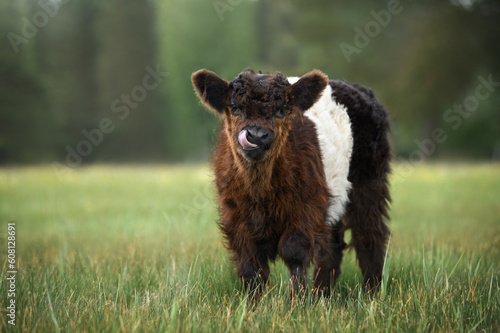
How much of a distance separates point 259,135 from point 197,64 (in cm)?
1465

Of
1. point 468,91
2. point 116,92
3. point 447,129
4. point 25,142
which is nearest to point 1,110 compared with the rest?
point 25,142

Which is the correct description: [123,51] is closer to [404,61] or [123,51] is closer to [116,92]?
[116,92]

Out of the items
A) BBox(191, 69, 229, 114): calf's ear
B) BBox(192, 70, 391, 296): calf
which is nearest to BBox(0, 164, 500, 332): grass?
BBox(192, 70, 391, 296): calf

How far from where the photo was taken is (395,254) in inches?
207

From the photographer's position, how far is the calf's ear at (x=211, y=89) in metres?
3.88

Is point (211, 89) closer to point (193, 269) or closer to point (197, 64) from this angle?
point (193, 269)

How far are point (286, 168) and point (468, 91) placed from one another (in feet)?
56.8

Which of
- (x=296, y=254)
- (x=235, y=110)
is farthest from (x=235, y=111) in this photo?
(x=296, y=254)

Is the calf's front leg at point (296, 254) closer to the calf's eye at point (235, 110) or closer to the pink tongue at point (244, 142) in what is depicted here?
the pink tongue at point (244, 142)

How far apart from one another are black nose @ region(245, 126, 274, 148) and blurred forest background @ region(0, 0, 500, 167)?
12595 mm

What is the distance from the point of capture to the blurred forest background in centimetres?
1742

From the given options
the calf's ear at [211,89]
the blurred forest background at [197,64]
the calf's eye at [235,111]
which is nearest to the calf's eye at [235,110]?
the calf's eye at [235,111]

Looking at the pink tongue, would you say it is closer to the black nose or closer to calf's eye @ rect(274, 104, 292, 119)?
the black nose

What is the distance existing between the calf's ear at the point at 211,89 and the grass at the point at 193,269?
103 cm
